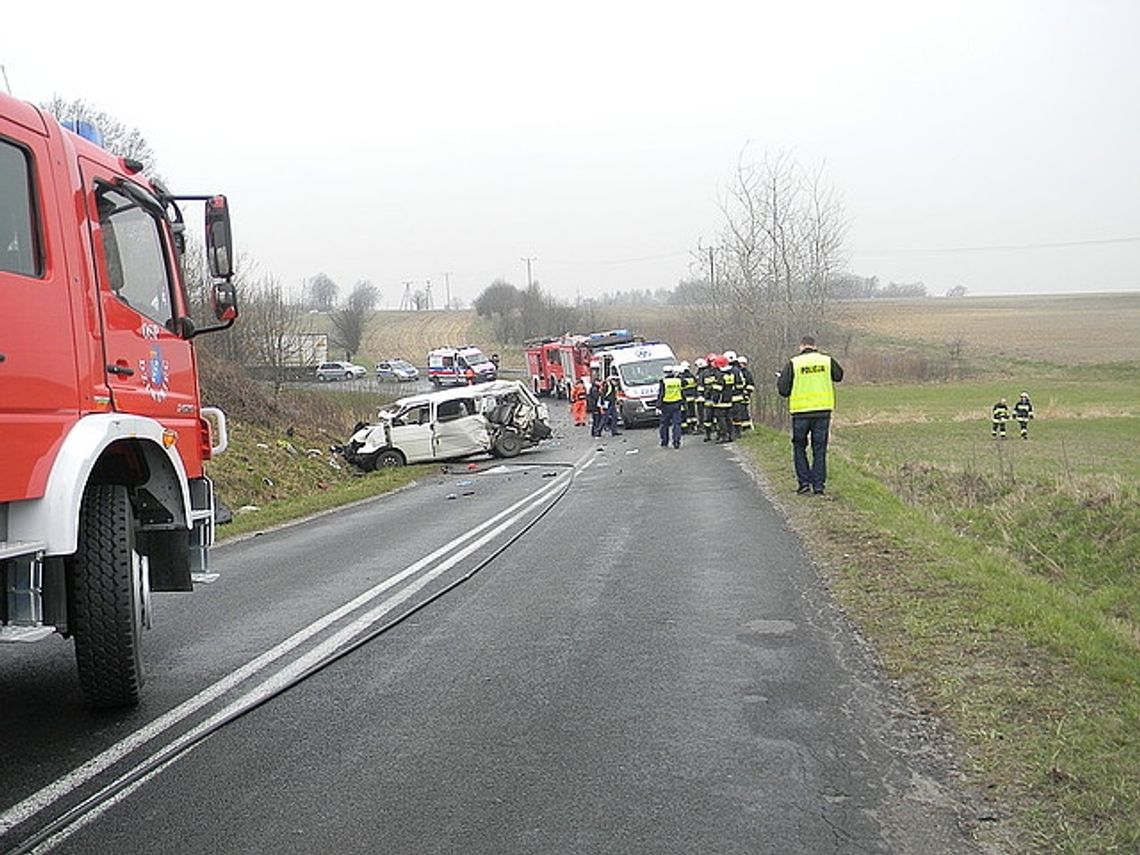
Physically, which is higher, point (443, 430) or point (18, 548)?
point (18, 548)

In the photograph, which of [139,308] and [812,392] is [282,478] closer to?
[812,392]

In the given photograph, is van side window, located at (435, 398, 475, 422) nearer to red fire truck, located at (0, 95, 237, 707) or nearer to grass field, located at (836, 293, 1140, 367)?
red fire truck, located at (0, 95, 237, 707)

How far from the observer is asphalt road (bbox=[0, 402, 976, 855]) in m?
3.95

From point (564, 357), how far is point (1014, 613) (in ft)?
138

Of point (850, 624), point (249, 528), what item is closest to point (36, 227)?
point (850, 624)

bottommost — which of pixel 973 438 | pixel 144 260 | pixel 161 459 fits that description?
pixel 973 438

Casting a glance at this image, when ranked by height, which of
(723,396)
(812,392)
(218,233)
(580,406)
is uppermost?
(218,233)

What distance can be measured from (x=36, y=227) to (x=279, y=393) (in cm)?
2600

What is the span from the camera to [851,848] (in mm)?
3738

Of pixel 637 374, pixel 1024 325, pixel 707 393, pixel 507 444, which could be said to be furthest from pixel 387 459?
pixel 1024 325

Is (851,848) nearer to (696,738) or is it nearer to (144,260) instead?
(696,738)

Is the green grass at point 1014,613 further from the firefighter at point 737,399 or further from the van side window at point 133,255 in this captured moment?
the van side window at point 133,255

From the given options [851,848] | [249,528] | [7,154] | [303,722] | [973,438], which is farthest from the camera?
[973,438]

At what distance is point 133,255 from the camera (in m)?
5.96
